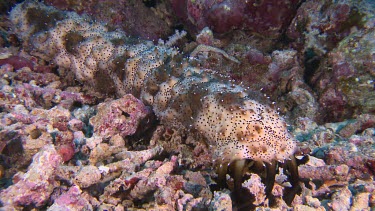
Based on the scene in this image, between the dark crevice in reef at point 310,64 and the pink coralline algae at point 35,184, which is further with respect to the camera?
the dark crevice in reef at point 310,64

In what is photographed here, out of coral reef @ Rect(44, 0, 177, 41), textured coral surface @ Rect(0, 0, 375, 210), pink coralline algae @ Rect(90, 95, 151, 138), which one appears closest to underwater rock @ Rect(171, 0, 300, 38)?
textured coral surface @ Rect(0, 0, 375, 210)

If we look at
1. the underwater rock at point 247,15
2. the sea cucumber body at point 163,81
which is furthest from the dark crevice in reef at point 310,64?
the sea cucumber body at point 163,81

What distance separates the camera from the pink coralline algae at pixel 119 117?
308cm

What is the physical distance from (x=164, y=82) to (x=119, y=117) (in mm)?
702

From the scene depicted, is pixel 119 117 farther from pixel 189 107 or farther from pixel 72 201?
pixel 72 201

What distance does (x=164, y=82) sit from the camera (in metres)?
3.36

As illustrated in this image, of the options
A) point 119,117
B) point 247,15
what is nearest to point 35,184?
point 119,117

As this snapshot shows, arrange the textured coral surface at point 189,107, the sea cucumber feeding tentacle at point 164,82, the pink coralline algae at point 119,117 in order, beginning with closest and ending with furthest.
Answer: the textured coral surface at point 189,107
the sea cucumber feeding tentacle at point 164,82
the pink coralline algae at point 119,117

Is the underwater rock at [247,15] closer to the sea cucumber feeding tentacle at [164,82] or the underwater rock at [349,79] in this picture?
the sea cucumber feeding tentacle at [164,82]

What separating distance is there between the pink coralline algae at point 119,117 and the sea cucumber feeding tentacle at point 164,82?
0.26 m

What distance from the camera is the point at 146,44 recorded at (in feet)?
13.3

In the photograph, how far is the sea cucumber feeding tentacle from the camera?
2539 mm

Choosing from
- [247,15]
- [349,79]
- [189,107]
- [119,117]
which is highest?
[247,15]

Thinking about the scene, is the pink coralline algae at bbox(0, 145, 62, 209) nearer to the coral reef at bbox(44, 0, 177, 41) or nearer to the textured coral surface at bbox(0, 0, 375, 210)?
the textured coral surface at bbox(0, 0, 375, 210)
